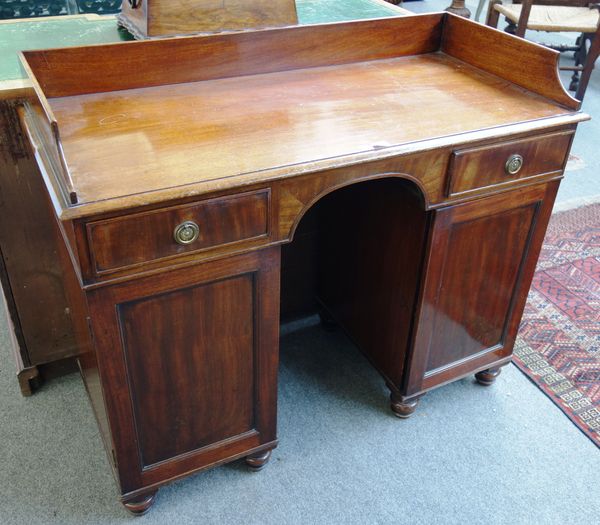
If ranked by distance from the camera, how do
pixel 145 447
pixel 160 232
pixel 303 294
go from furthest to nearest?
pixel 303 294, pixel 145 447, pixel 160 232

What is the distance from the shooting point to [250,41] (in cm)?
141

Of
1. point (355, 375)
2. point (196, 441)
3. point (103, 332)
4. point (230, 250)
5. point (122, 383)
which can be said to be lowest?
point (355, 375)

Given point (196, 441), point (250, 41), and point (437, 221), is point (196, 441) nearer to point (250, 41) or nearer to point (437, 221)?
point (437, 221)

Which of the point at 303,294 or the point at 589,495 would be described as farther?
the point at 303,294

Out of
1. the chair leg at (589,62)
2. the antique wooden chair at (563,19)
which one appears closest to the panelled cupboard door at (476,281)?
the antique wooden chair at (563,19)

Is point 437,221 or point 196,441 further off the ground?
point 437,221

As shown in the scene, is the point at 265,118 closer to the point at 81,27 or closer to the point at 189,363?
the point at 189,363

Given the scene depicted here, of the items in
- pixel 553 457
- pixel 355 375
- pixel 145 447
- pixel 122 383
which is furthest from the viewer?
pixel 355 375

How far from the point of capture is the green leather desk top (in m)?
1.65

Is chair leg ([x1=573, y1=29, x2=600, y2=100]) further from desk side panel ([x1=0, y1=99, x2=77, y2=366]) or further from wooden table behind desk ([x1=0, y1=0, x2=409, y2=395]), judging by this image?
desk side panel ([x1=0, y1=99, x2=77, y2=366])

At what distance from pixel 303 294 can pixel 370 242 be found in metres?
0.43

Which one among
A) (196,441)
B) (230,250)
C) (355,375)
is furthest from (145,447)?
(355,375)

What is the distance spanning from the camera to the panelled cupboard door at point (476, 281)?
139 centimetres

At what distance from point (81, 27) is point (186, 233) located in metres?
1.07
